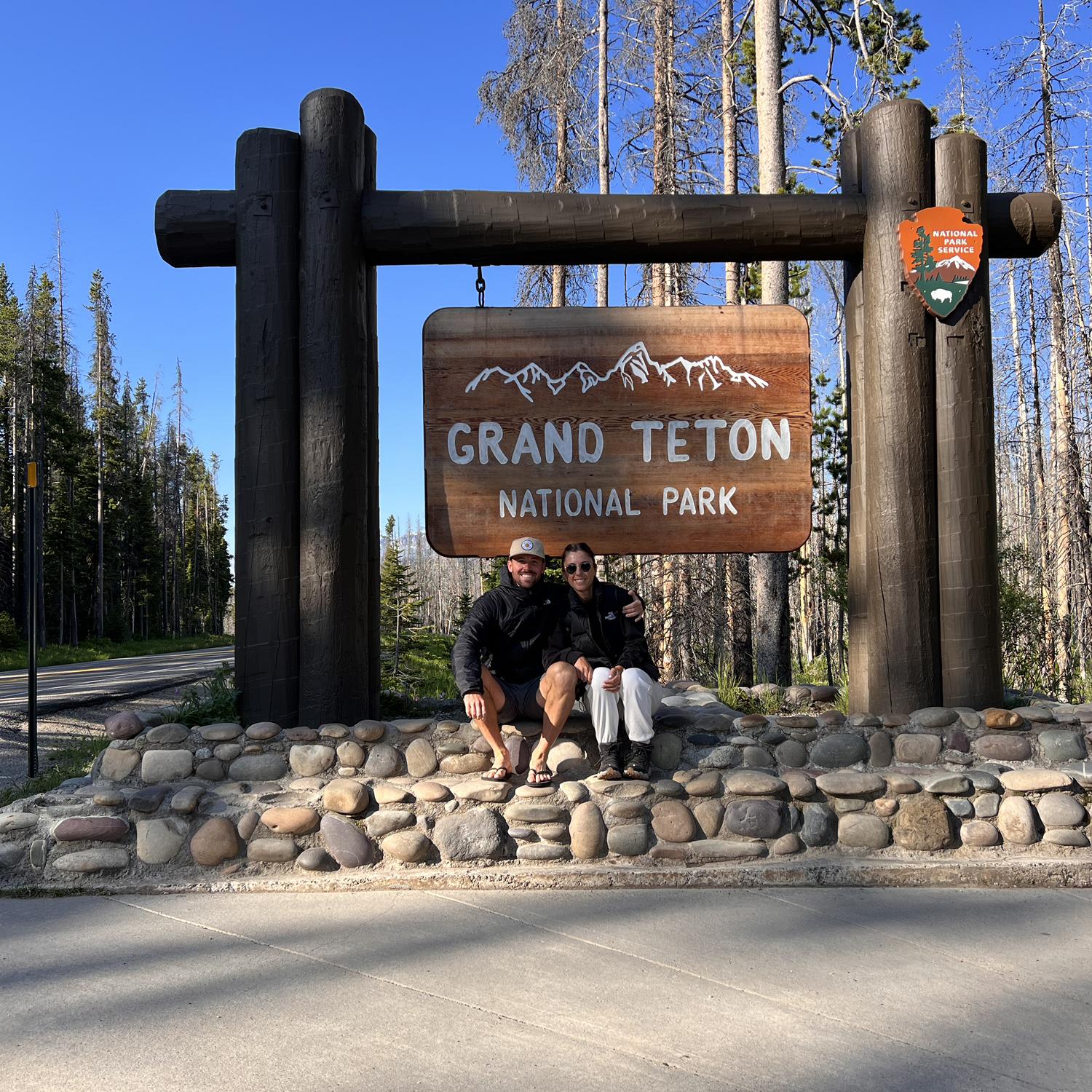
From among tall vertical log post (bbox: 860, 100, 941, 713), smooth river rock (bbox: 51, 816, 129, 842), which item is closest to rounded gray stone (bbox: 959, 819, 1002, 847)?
tall vertical log post (bbox: 860, 100, 941, 713)

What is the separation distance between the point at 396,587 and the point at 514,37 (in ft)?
32.7

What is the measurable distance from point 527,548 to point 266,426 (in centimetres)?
158

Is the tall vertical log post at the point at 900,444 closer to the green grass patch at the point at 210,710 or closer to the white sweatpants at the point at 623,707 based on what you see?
the white sweatpants at the point at 623,707

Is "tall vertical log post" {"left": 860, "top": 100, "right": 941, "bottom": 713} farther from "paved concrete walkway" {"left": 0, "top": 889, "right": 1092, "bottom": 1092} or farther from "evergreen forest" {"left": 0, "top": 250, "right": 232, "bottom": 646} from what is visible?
"evergreen forest" {"left": 0, "top": 250, "right": 232, "bottom": 646}

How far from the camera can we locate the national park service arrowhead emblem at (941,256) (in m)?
4.85

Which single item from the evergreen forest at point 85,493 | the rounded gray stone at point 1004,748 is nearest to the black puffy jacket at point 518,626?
the rounded gray stone at point 1004,748

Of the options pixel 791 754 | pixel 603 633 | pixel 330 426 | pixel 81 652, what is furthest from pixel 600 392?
pixel 81 652

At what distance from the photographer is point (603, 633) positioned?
4.58 meters

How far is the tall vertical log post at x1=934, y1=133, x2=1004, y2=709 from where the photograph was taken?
190 inches

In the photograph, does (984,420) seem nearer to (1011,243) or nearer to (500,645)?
(1011,243)

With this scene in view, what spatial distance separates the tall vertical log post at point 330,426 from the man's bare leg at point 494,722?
2.63ft

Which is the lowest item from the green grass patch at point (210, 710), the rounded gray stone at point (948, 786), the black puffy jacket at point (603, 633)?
the rounded gray stone at point (948, 786)

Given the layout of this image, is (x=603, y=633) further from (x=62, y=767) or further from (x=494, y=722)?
(x=62, y=767)

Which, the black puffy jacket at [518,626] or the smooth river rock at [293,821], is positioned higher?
the black puffy jacket at [518,626]
